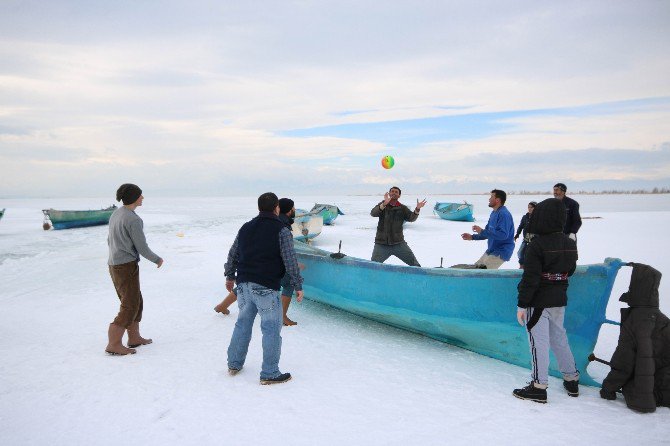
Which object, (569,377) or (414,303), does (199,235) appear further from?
(569,377)

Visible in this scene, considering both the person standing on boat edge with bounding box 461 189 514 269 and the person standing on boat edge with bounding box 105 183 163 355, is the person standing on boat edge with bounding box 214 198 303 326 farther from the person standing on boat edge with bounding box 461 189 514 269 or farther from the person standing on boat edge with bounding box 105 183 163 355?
the person standing on boat edge with bounding box 461 189 514 269

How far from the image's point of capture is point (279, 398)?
12.3 ft

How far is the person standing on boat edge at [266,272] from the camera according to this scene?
386 centimetres

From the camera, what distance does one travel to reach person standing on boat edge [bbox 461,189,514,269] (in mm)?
5492

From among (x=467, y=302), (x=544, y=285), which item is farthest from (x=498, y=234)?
(x=544, y=285)

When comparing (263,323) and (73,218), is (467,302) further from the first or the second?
(73,218)

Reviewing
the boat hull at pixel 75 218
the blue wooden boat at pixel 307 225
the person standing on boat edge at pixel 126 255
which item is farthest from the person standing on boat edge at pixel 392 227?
the boat hull at pixel 75 218

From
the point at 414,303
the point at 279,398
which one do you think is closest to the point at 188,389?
the point at 279,398

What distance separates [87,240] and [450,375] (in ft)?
57.2

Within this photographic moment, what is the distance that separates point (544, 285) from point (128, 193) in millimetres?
4166

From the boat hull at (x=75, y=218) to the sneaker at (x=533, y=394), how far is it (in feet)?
78.8

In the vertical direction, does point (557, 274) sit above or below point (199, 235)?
above

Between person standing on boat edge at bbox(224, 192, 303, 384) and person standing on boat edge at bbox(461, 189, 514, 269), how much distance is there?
2.76 meters

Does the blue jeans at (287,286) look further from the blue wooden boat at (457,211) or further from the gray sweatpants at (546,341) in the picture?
the blue wooden boat at (457,211)
